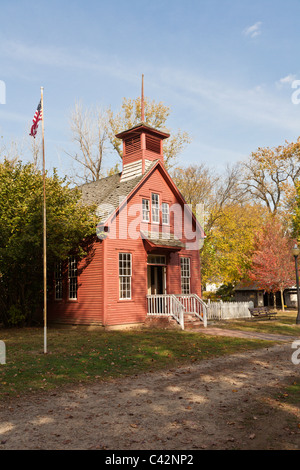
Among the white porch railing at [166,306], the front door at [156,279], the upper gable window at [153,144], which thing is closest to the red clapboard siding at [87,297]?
the white porch railing at [166,306]

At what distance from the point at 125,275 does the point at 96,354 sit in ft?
26.2

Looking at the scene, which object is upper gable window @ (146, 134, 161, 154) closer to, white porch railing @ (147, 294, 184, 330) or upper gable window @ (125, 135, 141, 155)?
upper gable window @ (125, 135, 141, 155)

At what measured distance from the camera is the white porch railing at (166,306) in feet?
63.7

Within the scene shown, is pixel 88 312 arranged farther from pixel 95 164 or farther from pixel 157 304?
pixel 95 164

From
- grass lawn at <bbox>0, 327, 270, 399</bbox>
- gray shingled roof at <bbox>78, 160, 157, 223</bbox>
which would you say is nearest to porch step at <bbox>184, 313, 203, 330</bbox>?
grass lawn at <bbox>0, 327, 270, 399</bbox>

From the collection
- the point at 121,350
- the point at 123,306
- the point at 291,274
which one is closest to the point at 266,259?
the point at 291,274

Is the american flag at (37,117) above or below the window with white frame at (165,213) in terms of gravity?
above

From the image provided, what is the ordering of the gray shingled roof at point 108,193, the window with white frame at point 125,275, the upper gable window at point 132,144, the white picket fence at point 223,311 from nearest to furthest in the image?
the window with white frame at point 125,275 → the gray shingled roof at point 108,193 → the upper gable window at point 132,144 → the white picket fence at point 223,311

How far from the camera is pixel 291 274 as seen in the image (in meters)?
33.1

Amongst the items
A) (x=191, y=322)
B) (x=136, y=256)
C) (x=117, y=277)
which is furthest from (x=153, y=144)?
(x=191, y=322)

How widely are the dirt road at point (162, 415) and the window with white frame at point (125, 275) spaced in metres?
10.2

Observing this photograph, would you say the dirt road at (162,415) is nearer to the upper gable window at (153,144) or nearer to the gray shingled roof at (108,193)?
the gray shingled roof at (108,193)

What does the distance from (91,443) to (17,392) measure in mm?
3638

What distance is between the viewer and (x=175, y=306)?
65.1ft
